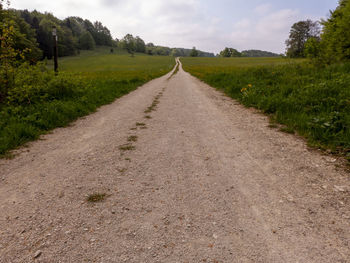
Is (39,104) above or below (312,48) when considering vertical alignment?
below

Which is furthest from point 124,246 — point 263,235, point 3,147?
point 3,147

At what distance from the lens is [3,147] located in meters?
4.59

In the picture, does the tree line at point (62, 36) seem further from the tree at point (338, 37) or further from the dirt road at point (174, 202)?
the tree at point (338, 37)

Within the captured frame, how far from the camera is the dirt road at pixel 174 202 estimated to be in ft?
6.86

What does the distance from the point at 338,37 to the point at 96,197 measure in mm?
15586

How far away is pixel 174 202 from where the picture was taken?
2.84m

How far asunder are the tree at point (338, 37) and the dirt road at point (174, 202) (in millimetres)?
10675

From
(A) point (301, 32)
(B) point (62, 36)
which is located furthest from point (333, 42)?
(B) point (62, 36)

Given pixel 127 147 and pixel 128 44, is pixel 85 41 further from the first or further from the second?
pixel 127 147

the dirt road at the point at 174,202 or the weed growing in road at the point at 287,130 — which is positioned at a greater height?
the weed growing in road at the point at 287,130

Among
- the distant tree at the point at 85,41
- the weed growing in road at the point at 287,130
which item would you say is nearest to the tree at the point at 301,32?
the weed growing in road at the point at 287,130

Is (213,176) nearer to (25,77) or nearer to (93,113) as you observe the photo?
(93,113)

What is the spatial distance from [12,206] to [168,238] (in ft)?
7.48

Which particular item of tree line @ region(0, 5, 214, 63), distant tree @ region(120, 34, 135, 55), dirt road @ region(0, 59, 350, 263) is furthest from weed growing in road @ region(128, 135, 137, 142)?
distant tree @ region(120, 34, 135, 55)
